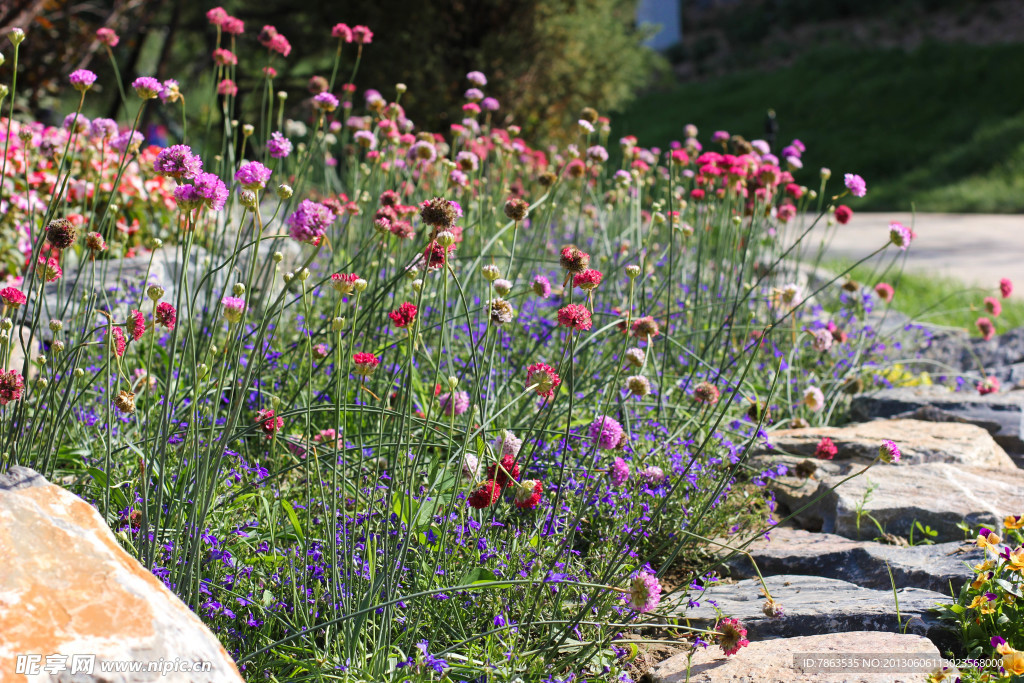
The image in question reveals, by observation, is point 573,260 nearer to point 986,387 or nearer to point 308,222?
point 308,222

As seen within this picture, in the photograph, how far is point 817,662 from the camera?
1.54 m

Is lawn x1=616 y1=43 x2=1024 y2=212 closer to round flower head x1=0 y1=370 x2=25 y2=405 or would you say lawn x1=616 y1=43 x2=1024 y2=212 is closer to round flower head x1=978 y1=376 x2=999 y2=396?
round flower head x1=978 y1=376 x2=999 y2=396

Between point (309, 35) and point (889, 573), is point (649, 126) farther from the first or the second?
point (889, 573)

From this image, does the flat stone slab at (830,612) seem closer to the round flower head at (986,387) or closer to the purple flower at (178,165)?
the purple flower at (178,165)

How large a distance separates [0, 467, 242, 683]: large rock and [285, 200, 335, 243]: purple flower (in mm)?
597

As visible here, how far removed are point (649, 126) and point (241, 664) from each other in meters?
15.1

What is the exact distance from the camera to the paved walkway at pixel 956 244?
6137mm

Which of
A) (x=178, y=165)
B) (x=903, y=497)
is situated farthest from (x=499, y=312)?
(x=903, y=497)

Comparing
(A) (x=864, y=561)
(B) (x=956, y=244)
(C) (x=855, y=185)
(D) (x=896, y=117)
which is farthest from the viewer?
(D) (x=896, y=117)

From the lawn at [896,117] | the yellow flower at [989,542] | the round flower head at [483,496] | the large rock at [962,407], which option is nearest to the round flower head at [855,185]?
the yellow flower at [989,542]

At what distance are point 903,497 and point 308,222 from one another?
182 cm

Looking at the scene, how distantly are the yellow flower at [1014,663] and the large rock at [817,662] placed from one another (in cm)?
14

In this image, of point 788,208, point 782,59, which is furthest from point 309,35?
point 782,59

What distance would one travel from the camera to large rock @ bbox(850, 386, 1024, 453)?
292 cm
